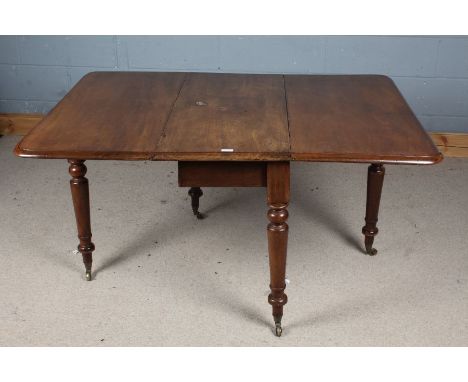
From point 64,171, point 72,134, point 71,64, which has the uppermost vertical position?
point 72,134

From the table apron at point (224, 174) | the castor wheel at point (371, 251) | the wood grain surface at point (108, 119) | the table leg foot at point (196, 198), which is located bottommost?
the castor wheel at point (371, 251)

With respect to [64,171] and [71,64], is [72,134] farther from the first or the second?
[71,64]

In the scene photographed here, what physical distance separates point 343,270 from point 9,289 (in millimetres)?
1262

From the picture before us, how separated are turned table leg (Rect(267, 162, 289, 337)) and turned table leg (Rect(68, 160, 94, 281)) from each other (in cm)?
69

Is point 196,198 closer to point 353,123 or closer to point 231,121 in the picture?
point 231,121

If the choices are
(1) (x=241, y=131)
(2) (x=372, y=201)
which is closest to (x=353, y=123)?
(1) (x=241, y=131)

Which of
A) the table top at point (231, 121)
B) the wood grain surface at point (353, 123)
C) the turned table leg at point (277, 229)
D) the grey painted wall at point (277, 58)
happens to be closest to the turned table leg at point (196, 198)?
the table top at point (231, 121)

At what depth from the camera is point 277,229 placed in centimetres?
226

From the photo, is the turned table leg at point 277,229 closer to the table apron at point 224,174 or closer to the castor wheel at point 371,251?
the table apron at point 224,174

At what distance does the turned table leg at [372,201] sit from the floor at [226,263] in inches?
2.9

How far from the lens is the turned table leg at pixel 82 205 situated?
2.46 metres

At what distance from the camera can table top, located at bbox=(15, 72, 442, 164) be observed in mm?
2145

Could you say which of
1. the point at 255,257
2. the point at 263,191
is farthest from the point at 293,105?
the point at 263,191

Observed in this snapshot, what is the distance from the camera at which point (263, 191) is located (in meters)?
3.39
